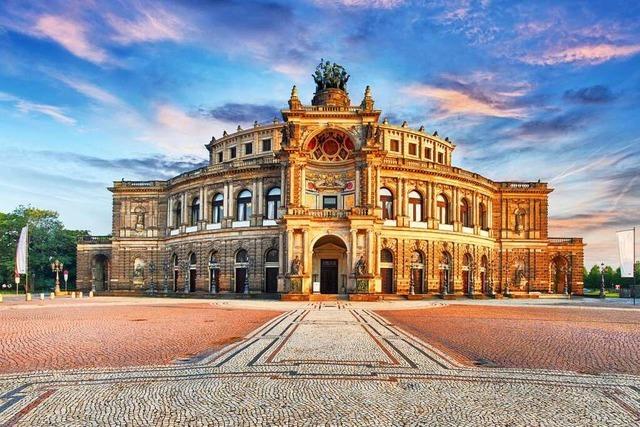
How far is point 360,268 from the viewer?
47.7 metres

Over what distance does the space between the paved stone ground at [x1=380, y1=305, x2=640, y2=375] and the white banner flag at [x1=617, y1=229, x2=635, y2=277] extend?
82.7 feet

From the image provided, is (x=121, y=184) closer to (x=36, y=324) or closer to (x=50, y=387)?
(x=36, y=324)

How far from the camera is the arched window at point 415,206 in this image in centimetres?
5766

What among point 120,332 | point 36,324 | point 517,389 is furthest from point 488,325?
point 36,324

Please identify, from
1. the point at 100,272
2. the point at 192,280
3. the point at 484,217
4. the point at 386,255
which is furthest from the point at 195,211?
the point at 484,217

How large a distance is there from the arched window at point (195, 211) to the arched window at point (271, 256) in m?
12.0

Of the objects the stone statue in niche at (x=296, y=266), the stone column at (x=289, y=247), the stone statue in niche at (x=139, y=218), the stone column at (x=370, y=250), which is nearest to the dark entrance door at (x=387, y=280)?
the stone column at (x=370, y=250)

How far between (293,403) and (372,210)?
134 ft

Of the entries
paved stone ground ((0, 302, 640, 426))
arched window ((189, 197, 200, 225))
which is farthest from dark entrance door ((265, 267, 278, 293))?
paved stone ground ((0, 302, 640, 426))

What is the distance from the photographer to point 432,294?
180 feet

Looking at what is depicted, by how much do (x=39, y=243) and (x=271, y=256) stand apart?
169ft

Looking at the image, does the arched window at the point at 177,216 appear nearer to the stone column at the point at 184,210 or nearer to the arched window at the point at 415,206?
the stone column at the point at 184,210

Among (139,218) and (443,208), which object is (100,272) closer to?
(139,218)

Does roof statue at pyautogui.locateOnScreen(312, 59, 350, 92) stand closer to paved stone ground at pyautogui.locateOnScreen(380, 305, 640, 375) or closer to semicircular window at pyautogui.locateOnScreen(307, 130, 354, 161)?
semicircular window at pyautogui.locateOnScreen(307, 130, 354, 161)
